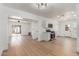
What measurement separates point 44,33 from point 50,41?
28 centimetres

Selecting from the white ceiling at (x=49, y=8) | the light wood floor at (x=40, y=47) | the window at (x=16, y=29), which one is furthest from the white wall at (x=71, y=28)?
the window at (x=16, y=29)

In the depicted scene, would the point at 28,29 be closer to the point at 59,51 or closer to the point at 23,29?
the point at 23,29

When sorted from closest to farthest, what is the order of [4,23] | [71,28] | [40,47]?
1. [4,23]
2. [71,28]
3. [40,47]

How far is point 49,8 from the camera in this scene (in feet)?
6.40

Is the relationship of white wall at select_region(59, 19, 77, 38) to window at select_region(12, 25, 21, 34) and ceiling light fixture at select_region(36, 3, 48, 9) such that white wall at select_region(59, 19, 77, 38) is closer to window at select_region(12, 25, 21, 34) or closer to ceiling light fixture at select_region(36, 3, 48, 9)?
ceiling light fixture at select_region(36, 3, 48, 9)

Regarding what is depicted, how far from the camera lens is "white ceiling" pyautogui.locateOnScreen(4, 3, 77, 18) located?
6.08 ft

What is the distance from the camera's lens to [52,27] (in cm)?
212

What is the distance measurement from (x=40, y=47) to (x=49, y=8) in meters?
0.88

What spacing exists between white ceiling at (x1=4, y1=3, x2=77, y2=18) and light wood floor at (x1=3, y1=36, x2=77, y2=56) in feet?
1.92

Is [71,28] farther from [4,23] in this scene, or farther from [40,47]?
[4,23]

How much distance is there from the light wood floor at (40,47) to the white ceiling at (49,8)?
1.92 feet

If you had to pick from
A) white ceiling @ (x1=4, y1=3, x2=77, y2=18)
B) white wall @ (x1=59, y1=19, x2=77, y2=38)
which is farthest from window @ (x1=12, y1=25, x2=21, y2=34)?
white wall @ (x1=59, y1=19, x2=77, y2=38)

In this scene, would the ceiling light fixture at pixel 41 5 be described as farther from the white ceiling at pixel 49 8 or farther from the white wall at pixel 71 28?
the white wall at pixel 71 28

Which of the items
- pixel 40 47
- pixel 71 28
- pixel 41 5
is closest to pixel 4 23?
pixel 41 5
